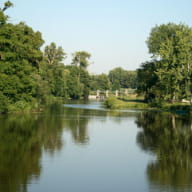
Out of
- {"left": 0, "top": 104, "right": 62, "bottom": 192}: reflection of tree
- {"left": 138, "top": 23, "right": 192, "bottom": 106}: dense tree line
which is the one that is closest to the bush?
{"left": 0, "top": 104, "right": 62, "bottom": 192}: reflection of tree

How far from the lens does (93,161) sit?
21.2m

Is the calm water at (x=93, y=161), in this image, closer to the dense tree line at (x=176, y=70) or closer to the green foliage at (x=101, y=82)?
the dense tree line at (x=176, y=70)

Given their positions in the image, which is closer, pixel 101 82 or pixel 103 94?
pixel 103 94

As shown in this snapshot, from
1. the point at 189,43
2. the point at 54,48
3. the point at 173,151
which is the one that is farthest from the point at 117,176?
the point at 54,48

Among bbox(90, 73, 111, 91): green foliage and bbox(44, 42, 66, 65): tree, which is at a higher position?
bbox(44, 42, 66, 65): tree

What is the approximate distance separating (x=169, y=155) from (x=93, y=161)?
15.7 feet

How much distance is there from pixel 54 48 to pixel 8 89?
86152 mm

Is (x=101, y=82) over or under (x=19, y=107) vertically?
over

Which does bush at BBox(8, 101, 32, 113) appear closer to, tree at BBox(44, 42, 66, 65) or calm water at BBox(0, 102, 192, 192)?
calm water at BBox(0, 102, 192, 192)

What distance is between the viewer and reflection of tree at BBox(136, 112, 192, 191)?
54.0 feet

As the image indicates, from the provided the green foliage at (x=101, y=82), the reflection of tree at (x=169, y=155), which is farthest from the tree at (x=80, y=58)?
the reflection of tree at (x=169, y=155)

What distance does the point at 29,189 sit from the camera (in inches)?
575

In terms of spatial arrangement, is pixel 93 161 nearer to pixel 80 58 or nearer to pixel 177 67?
pixel 177 67

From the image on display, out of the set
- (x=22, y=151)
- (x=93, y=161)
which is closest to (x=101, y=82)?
(x=22, y=151)
